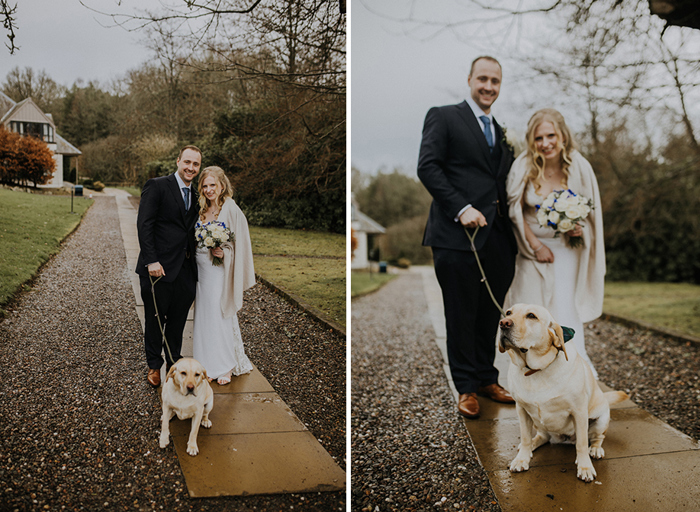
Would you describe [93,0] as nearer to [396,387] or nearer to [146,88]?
[146,88]

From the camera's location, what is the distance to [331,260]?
3117 millimetres

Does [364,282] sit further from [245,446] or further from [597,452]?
[245,446]

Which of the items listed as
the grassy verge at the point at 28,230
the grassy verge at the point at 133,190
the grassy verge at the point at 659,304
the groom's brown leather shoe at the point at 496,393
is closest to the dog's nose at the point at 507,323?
the groom's brown leather shoe at the point at 496,393

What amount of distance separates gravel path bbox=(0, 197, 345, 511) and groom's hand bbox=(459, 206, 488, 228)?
145 cm

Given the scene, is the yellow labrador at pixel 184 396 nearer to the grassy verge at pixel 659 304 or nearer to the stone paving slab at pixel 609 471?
the stone paving slab at pixel 609 471

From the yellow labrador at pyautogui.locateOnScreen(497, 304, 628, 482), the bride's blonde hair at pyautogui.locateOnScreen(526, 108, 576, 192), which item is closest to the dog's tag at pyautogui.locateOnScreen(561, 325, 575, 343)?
the yellow labrador at pyautogui.locateOnScreen(497, 304, 628, 482)

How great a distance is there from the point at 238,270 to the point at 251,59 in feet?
4.24

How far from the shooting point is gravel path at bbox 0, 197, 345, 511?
2098mm

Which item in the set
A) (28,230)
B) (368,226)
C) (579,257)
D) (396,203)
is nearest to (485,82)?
(579,257)

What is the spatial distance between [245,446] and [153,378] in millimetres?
559

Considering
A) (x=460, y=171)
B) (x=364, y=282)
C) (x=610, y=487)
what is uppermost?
(x=460, y=171)

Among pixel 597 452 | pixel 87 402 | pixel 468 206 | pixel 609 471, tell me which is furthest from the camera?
pixel 468 206

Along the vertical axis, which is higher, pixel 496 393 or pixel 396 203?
pixel 396 203

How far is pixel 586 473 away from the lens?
7.86 ft
